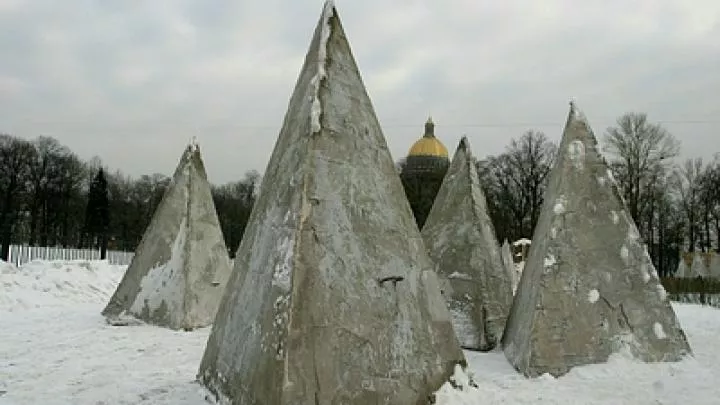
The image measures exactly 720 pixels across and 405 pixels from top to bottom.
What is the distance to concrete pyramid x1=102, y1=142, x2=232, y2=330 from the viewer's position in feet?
30.3

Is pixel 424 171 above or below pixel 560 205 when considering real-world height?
above

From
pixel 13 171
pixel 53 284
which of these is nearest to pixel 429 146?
pixel 13 171

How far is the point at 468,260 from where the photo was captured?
859 centimetres

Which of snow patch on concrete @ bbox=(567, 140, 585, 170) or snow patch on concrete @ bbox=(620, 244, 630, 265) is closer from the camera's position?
snow patch on concrete @ bbox=(620, 244, 630, 265)

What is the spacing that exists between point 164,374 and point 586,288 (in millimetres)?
4411

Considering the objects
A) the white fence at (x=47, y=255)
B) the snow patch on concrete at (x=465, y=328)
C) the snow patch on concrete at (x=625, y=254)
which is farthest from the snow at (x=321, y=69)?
the white fence at (x=47, y=255)

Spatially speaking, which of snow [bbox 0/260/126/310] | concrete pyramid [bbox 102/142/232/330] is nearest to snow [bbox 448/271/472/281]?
concrete pyramid [bbox 102/142/232/330]

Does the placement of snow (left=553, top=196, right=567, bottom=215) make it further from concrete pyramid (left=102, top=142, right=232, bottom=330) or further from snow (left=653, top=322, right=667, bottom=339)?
concrete pyramid (left=102, top=142, right=232, bottom=330)

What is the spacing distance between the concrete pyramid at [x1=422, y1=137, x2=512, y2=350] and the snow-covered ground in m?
0.83

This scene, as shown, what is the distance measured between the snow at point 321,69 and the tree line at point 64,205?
33.3 metres

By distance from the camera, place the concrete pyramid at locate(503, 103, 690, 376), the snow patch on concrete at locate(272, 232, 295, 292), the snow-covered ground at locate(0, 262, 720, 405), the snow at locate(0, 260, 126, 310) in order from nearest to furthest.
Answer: the snow patch on concrete at locate(272, 232, 295, 292)
the snow-covered ground at locate(0, 262, 720, 405)
the concrete pyramid at locate(503, 103, 690, 376)
the snow at locate(0, 260, 126, 310)

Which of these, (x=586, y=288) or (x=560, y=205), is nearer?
(x=586, y=288)

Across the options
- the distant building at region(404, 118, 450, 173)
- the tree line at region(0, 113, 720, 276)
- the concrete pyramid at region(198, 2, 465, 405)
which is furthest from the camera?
the distant building at region(404, 118, 450, 173)

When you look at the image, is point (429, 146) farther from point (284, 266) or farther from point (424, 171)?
point (284, 266)
